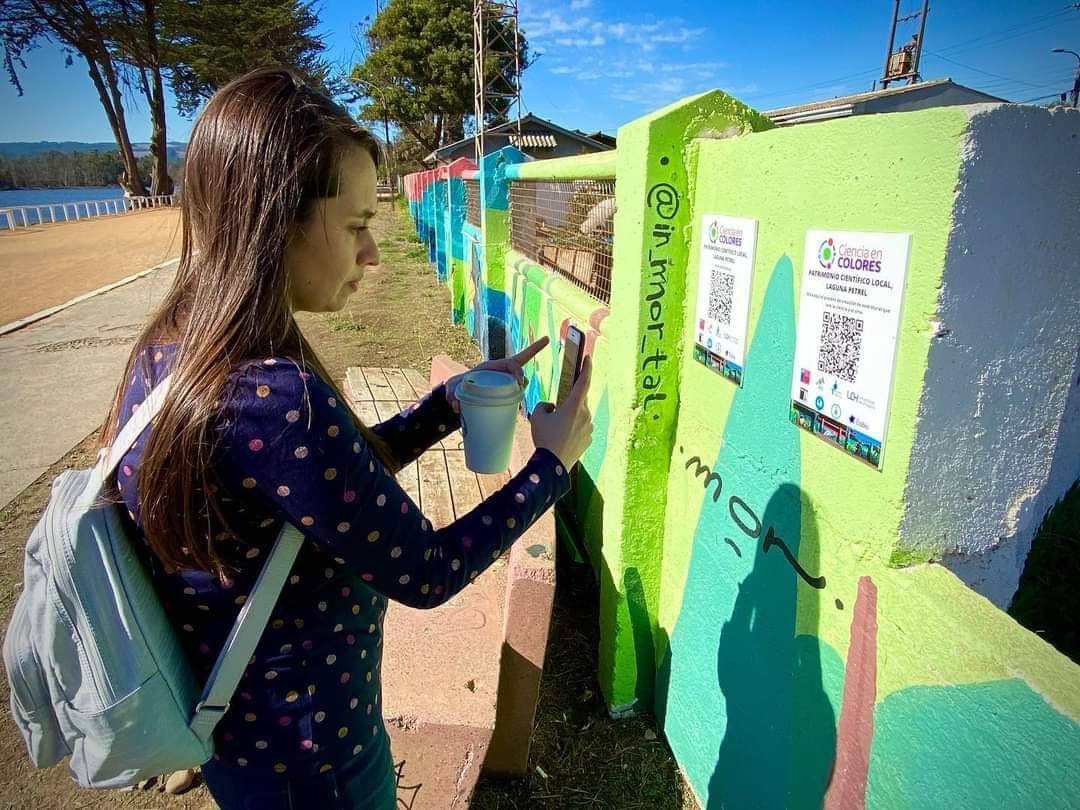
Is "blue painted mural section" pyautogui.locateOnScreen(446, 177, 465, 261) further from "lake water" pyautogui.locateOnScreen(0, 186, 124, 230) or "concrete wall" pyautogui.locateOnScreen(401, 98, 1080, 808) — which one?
"lake water" pyautogui.locateOnScreen(0, 186, 124, 230)

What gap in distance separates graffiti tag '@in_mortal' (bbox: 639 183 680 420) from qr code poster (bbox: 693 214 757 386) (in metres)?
0.12

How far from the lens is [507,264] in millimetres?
5918

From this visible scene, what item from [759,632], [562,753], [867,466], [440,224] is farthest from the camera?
[440,224]

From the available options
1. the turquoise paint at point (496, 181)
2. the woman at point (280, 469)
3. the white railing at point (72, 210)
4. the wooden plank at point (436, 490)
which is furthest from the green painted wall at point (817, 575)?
the white railing at point (72, 210)

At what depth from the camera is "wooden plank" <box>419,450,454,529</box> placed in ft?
9.38

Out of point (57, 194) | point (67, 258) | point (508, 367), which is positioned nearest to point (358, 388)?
point (508, 367)

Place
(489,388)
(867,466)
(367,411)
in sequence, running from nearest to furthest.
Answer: (867,466) → (489,388) → (367,411)

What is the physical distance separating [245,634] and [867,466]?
46.5 inches

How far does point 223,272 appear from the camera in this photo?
1039 mm

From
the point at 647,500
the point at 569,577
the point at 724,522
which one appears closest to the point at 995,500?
the point at 724,522

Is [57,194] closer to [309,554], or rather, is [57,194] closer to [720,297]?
[720,297]

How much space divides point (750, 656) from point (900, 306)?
1076 mm

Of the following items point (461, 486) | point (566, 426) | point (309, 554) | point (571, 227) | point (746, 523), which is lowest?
point (461, 486)

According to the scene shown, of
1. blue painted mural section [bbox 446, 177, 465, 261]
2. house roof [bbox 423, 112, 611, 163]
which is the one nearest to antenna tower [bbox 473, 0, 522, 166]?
house roof [bbox 423, 112, 611, 163]
